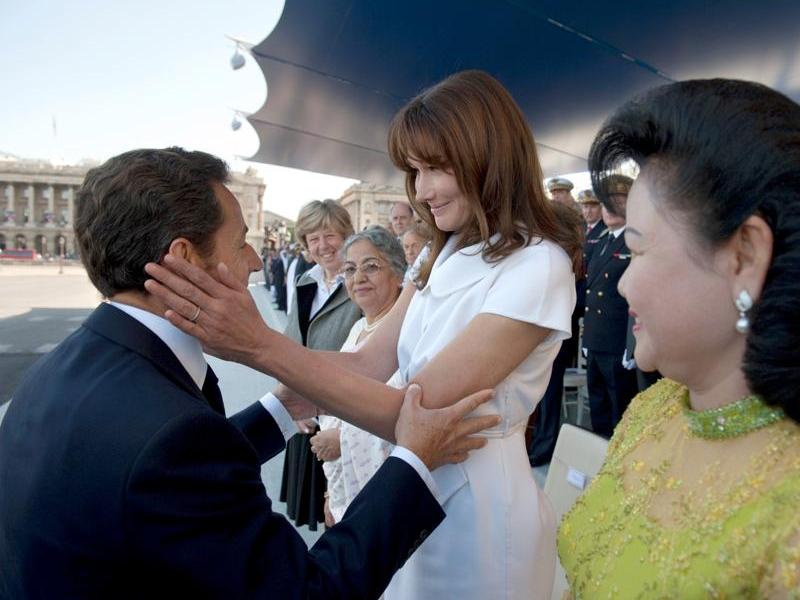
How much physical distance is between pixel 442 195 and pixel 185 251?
0.63 metres

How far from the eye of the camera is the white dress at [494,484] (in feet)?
4.58

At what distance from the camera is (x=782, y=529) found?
0.75m

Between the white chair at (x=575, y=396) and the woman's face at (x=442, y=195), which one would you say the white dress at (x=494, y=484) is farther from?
the white chair at (x=575, y=396)

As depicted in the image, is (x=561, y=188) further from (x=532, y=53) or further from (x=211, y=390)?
(x=211, y=390)

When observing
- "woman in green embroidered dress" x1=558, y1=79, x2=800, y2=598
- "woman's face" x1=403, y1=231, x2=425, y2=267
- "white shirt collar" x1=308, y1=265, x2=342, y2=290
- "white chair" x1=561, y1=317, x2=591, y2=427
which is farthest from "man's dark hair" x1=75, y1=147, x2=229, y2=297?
"white chair" x1=561, y1=317, x2=591, y2=427

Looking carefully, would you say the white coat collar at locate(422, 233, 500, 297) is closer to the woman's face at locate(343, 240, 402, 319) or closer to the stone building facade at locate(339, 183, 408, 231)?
the woman's face at locate(343, 240, 402, 319)

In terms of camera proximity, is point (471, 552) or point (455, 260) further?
point (455, 260)

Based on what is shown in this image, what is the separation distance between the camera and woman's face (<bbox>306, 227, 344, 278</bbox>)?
4258 millimetres

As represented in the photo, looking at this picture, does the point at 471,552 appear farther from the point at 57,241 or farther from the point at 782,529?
the point at 57,241

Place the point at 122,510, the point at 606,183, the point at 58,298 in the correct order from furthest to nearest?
the point at 58,298 < the point at 606,183 < the point at 122,510

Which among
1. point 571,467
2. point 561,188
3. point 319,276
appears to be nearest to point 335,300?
point 319,276

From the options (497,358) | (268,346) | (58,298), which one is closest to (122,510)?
(268,346)

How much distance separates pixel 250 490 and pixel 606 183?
0.87 metres

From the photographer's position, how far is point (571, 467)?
1907 millimetres
